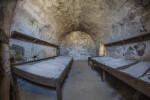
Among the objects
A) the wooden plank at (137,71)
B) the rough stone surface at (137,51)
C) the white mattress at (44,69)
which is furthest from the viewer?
the rough stone surface at (137,51)

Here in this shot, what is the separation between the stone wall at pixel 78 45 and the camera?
7.71m

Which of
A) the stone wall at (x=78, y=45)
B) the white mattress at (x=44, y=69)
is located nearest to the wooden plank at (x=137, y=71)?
the white mattress at (x=44, y=69)

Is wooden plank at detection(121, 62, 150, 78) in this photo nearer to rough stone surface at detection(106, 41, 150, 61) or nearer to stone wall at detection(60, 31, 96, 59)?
rough stone surface at detection(106, 41, 150, 61)

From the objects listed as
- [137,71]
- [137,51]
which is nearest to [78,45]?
[137,51]

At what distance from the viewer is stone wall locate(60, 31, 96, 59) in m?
7.71

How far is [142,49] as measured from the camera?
2.43 meters

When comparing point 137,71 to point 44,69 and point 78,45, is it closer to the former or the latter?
point 44,69

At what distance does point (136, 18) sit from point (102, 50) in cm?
468

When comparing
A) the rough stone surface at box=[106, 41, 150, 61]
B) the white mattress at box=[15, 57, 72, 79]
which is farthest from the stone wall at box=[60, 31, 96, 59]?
the white mattress at box=[15, 57, 72, 79]

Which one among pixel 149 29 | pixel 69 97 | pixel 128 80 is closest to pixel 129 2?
pixel 149 29

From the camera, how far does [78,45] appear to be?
25.5 ft

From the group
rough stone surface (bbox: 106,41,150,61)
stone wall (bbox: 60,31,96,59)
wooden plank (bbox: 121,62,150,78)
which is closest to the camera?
wooden plank (bbox: 121,62,150,78)

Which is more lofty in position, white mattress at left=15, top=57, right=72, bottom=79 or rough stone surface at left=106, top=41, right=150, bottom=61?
rough stone surface at left=106, top=41, right=150, bottom=61

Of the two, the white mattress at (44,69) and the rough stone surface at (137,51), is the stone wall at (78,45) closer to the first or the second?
the rough stone surface at (137,51)
